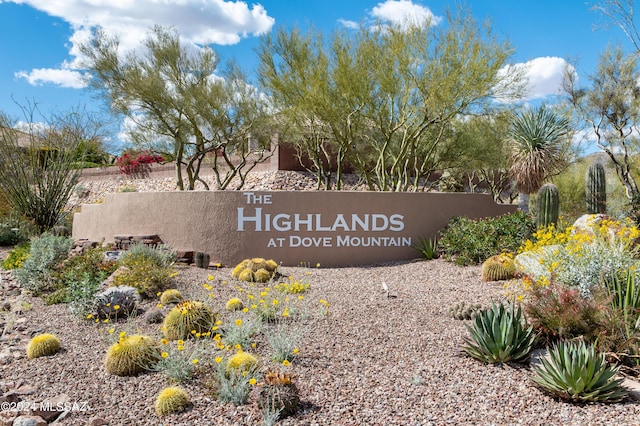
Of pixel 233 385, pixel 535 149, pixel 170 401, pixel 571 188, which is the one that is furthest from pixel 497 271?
pixel 571 188

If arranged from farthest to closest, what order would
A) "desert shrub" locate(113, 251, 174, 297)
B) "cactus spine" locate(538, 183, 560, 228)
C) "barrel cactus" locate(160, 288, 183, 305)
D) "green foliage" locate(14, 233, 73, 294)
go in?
"cactus spine" locate(538, 183, 560, 228), "green foliage" locate(14, 233, 73, 294), "desert shrub" locate(113, 251, 174, 297), "barrel cactus" locate(160, 288, 183, 305)

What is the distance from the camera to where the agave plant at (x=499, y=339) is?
16.9 ft

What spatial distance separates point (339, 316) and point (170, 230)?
21.6 ft

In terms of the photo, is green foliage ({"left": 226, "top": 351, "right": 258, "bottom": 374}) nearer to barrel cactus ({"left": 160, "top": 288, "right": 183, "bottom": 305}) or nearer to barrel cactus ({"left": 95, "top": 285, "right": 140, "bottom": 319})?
barrel cactus ({"left": 95, "top": 285, "right": 140, "bottom": 319})

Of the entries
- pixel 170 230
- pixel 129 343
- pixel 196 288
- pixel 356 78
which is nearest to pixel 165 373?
pixel 129 343

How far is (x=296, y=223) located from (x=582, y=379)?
8013 millimetres

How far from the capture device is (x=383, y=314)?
691cm

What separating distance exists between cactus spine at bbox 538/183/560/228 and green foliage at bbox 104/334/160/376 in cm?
1003

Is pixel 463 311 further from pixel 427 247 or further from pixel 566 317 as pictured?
pixel 427 247

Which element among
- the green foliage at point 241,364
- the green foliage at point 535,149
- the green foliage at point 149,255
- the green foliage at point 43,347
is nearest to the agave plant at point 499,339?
the green foliage at point 241,364

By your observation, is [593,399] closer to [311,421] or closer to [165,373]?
[311,421]

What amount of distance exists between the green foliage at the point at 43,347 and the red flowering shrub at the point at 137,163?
87.6 feet

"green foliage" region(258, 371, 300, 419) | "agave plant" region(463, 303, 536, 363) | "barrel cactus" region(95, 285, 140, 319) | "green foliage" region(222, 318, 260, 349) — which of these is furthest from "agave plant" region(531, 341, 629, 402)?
"barrel cactus" region(95, 285, 140, 319)

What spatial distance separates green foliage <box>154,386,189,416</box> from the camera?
4.28 metres
